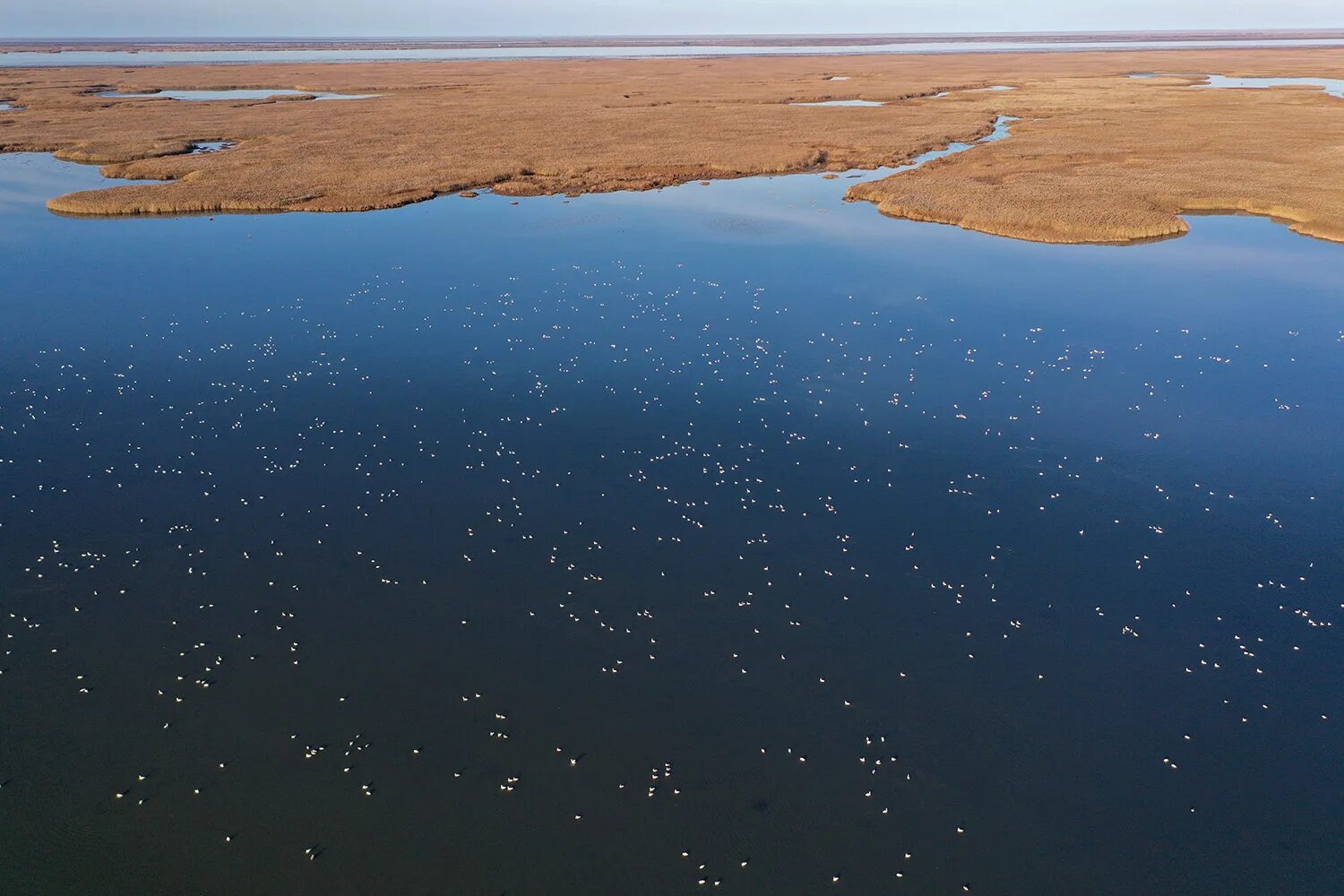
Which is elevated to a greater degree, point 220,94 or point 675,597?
point 220,94

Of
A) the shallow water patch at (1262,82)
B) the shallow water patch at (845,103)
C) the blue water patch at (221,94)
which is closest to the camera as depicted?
the shallow water patch at (845,103)

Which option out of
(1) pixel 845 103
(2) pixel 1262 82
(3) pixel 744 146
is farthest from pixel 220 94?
(2) pixel 1262 82

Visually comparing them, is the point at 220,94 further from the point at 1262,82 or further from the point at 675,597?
the point at 1262,82

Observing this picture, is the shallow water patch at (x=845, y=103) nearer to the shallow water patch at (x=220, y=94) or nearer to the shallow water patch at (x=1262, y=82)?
the shallow water patch at (x=1262, y=82)

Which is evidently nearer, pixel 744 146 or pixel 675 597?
pixel 675 597

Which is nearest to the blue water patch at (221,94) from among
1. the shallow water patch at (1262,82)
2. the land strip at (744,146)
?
the land strip at (744,146)

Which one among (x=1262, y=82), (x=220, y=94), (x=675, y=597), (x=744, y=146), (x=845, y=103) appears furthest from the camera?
(x=220, y=94)

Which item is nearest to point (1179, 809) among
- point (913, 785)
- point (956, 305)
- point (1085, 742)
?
point (1085, 742)

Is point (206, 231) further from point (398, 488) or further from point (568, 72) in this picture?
point (568, 72)
